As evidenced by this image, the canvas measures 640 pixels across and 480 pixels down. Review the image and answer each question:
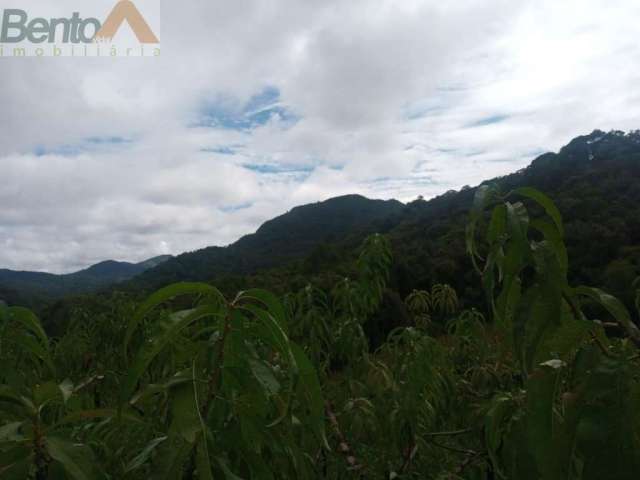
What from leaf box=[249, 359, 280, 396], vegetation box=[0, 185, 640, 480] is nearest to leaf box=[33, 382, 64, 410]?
vegetation box=[0, 185, 640, 480]

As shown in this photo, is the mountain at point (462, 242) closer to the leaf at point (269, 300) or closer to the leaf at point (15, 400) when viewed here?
the leaf at point (269, 300)

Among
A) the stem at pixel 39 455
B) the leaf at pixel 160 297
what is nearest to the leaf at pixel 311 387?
the leaf at pixel 160 297

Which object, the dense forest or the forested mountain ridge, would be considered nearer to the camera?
the dense forest

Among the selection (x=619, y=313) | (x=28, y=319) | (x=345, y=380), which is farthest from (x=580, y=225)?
(x=28, y=319)

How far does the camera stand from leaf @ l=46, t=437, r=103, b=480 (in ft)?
2.56

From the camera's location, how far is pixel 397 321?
11.5 feet

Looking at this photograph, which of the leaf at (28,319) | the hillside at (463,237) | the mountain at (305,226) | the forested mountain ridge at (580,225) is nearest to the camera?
the leaf at (28,319)

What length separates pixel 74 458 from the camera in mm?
806

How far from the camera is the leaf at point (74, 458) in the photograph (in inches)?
30.7

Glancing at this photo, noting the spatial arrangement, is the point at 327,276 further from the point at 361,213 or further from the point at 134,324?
the point at 361,213

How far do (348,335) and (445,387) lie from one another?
0.62 metres

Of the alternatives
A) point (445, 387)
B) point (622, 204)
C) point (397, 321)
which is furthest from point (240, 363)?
point (622, 204)

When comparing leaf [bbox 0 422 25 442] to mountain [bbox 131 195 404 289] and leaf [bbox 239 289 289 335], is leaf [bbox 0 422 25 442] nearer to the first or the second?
leaf [bbox 239 289 289 335]

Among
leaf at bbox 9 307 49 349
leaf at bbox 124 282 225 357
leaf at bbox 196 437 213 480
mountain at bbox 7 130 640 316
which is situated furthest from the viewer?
mountain at bbox 7 130 640 316
